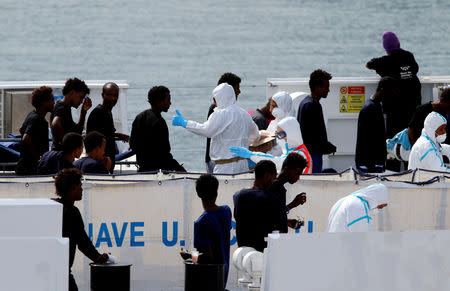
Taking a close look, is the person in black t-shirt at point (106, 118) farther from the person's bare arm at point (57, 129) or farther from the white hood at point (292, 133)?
the white hood at point (292, 133)

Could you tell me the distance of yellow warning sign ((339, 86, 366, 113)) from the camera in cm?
1302

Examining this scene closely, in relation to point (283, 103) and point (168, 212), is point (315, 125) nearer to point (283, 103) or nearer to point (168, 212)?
point (283, 103)

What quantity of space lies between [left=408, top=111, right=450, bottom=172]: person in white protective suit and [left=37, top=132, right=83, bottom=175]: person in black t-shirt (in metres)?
3.16

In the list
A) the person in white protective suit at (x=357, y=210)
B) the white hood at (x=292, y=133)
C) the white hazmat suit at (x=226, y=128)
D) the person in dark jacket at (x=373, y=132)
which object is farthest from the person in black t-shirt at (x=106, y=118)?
the person in white protective suit at (x=357, y=210)

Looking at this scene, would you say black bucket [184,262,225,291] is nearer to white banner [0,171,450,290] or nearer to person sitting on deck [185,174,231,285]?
person sitting on deck [185,174,231,285]

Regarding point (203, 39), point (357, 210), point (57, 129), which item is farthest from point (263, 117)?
point (203, 39)

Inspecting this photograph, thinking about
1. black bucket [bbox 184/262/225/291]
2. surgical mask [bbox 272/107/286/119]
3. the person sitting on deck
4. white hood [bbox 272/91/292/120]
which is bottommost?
black bucket [bbox 184/262/225/291]

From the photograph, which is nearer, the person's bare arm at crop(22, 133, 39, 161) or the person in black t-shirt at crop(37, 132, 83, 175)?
the person in black t-shirt at crop(37, 132, 83, 175)

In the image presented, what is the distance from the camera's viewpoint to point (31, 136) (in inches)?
355

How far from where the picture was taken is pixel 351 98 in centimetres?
1305

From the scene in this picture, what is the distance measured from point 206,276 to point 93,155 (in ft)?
6.03

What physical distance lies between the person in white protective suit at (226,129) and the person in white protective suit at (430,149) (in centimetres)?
144

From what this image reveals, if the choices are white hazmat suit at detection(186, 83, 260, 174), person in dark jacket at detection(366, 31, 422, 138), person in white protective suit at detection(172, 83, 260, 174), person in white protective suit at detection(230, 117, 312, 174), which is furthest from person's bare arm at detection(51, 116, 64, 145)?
person in dark jacket at detection(366, 31, 422, 138)

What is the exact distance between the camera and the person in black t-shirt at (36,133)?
355 inches
